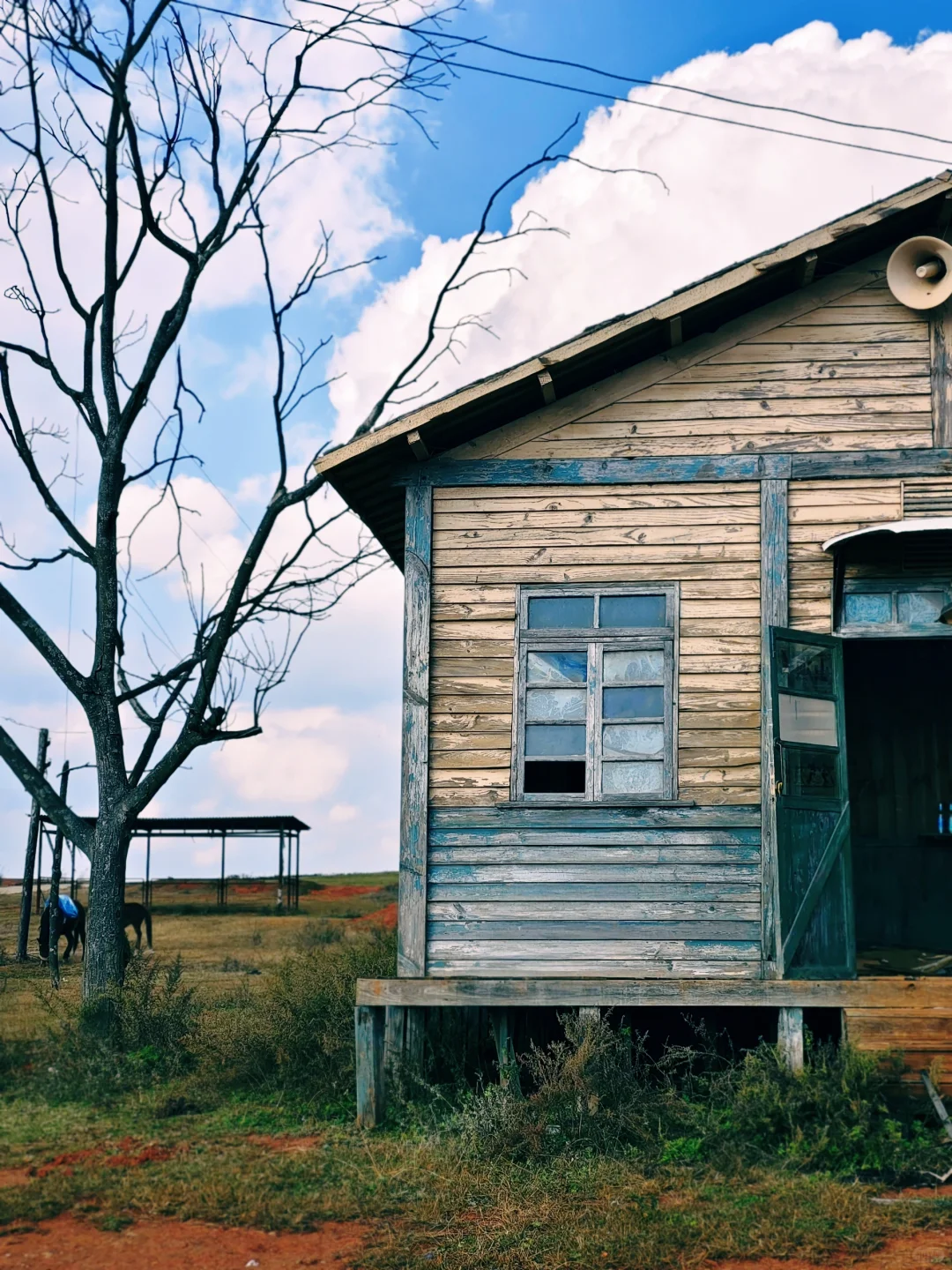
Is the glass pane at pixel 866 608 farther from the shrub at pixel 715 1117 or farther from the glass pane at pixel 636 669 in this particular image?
the shrub at pixel 715 1117

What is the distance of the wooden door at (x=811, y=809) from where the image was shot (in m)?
9.02

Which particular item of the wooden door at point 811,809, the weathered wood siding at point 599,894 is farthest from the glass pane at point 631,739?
the wooden door at point 811,809

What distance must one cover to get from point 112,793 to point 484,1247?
769 centimetres

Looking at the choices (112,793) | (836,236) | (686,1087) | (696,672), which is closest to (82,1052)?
(112,793)

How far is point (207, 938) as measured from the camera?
87.7 feet

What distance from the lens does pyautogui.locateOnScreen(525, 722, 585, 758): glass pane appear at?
950 centimetres

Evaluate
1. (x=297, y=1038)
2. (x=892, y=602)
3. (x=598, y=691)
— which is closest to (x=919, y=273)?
A: (x=892, y=602)

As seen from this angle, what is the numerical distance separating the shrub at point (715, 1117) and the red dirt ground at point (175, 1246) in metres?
1.66

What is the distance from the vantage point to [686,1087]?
903 cm

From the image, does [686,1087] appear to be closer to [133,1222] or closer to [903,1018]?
[903,1018]

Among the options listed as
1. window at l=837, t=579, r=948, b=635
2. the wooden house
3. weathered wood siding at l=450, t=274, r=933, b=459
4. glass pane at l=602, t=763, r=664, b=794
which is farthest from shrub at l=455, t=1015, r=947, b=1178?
weathered wood siding at l=450, t=274, r=933, b=459

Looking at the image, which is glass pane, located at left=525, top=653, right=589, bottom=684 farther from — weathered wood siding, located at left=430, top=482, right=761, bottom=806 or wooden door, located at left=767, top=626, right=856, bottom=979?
wooden door, located at left=767, top=626, right=856, bottom=979

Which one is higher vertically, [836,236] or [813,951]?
[836,236]

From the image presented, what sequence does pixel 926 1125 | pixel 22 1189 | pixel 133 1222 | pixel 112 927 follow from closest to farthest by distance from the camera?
1. pixel 133 1222
2. pixel 22 1189
3. pixel 926 1125
4. pixel 112 927
